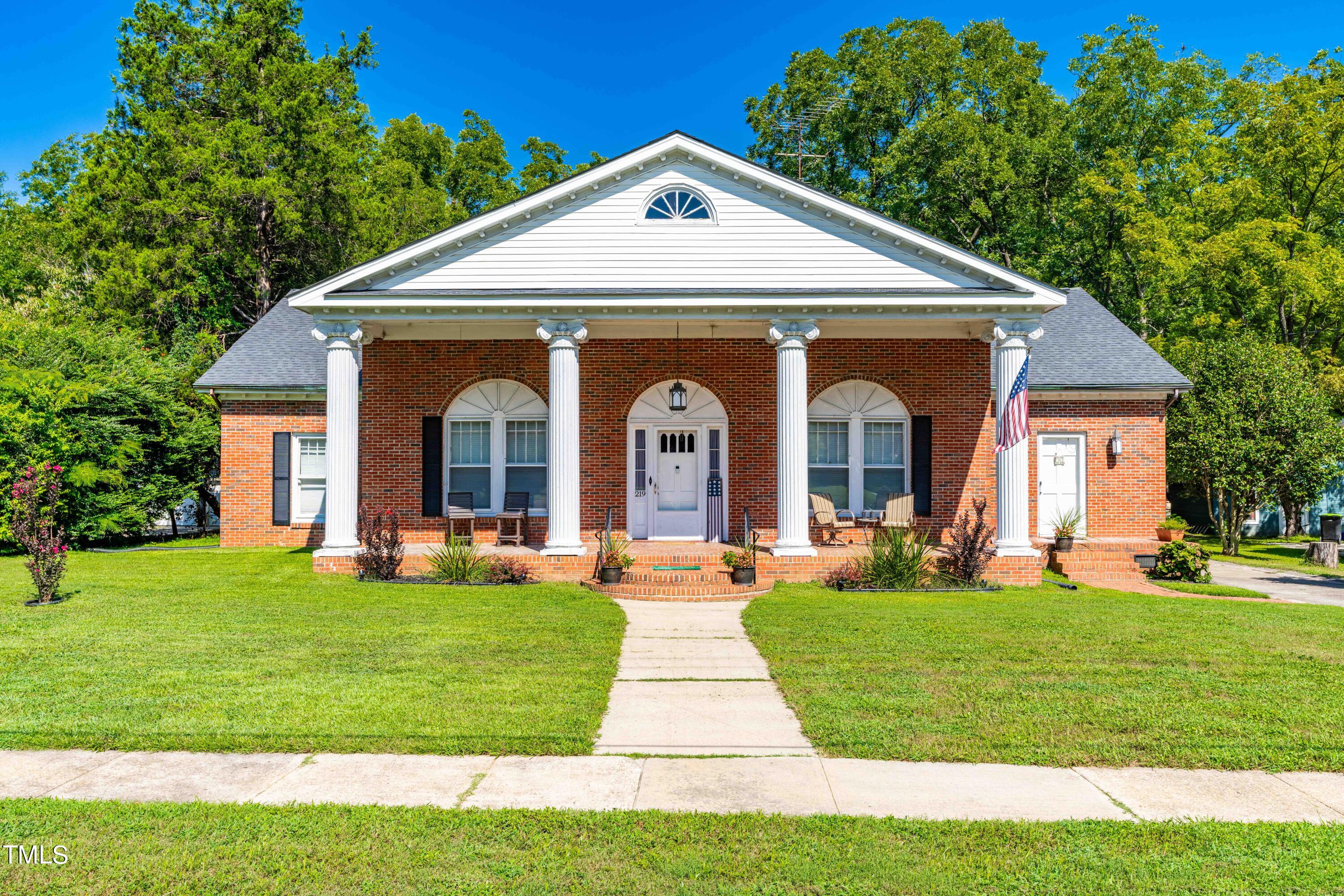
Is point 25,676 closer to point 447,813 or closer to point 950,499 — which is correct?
point 447,813

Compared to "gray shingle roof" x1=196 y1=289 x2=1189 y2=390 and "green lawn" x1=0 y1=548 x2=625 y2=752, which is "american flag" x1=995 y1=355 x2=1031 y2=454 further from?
"green lawn" x1=0 y1=548 x2=625 y2=752

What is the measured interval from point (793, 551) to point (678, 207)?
20.4 ft

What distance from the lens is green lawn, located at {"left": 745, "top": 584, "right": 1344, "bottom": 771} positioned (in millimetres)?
5680

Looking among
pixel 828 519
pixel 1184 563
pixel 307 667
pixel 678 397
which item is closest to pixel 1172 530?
pixel 1184 563

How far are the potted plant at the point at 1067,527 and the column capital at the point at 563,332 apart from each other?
31.4 feet

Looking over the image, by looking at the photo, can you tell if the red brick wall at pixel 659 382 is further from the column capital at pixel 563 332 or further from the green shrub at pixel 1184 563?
the green shrub at pixel 1184 563

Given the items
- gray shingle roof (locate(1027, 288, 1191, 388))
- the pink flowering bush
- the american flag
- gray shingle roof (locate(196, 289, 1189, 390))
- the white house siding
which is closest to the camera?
the pink flowering bush

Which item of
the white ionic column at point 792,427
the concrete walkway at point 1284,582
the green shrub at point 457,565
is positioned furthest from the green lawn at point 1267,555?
the green shrub at point 457,565

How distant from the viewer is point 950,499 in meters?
16.4

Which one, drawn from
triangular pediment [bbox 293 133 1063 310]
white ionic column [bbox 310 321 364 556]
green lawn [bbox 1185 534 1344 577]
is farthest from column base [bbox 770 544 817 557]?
green lawn [bbox 1185 534 1344 577]

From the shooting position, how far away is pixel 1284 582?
593 inches

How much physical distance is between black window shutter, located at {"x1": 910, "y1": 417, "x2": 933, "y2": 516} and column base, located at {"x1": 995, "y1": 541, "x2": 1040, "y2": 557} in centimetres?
244

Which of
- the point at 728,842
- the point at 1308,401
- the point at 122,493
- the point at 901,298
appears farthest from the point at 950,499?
the point at 122,493

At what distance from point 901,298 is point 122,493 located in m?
16.7
